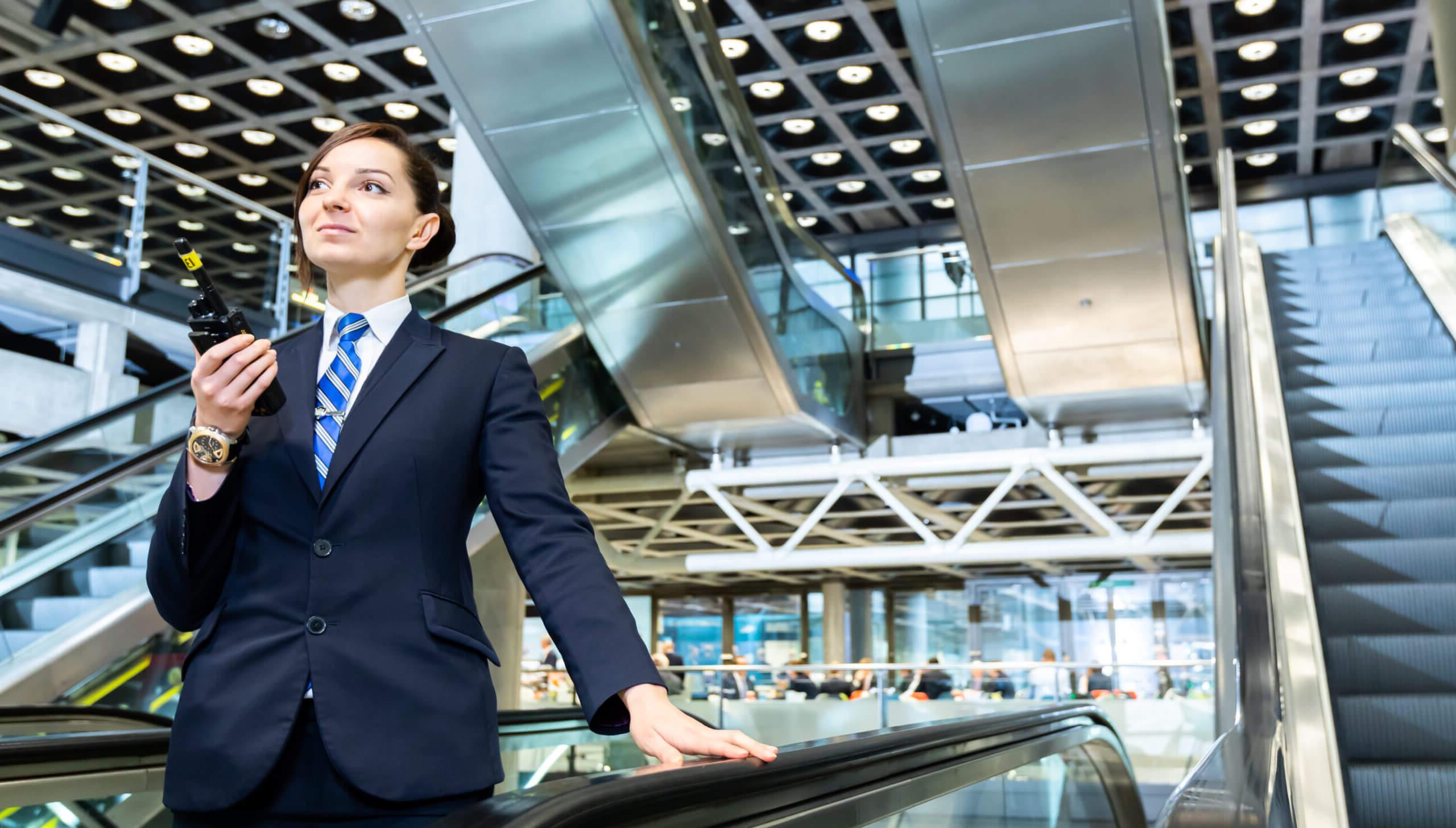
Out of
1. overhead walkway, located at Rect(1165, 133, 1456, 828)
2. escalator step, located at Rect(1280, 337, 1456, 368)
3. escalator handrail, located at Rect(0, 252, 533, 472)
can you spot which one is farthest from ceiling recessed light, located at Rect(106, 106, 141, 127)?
escalator step, located at Rect(1280, 337, 1456, 368)

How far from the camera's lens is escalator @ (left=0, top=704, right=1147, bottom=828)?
1167mm

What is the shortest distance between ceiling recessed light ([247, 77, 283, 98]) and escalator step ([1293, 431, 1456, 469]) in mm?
12009

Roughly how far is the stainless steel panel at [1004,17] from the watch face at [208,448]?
7.32m

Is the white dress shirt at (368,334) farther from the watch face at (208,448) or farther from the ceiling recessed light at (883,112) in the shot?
the ceiling recessed light at (883,112)

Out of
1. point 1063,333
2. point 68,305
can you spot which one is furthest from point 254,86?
point 1063,333

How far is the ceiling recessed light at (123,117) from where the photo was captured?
593 inches

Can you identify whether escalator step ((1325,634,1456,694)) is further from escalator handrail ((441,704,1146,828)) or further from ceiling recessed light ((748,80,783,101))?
ceiling recessed light ((748,80,783,101))

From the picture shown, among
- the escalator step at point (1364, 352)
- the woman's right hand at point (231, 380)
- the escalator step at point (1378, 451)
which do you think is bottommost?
the woman's right hand at point (231, 380)

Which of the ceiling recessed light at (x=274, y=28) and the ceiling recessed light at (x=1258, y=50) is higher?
the ceiling recessed light at (x=274, y=28)

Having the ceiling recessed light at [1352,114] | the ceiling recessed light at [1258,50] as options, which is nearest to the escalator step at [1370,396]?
the ceiling recessed light at [1258,50]

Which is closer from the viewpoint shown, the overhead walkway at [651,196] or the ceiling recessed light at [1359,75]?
the overhead walkway at [651,196]

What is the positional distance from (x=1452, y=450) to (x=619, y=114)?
5.23 m

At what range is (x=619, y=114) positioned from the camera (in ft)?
27.5

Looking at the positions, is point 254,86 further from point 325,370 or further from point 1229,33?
point 325,370
